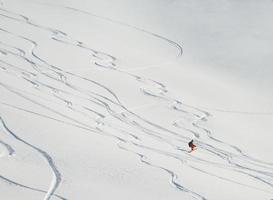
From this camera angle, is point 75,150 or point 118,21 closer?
point 75,150

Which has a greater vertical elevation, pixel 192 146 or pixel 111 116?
pixel 111 116

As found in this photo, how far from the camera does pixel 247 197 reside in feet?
23.0

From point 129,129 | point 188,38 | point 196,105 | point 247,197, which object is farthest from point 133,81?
point 247,197

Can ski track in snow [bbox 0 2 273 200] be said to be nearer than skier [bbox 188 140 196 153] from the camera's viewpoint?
Yes

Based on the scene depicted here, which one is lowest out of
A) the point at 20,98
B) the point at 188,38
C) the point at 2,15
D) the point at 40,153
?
the point at 40,153

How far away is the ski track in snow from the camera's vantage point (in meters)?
7.88

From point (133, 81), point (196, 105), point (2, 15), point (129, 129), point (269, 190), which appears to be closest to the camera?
point (269, 190)

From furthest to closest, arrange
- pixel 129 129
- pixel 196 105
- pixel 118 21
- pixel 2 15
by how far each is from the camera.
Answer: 1. pixel 118 21
2. pixel 2 15
3. pixel 196 105
4. pixel 129 129

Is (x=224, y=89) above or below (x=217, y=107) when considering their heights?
above

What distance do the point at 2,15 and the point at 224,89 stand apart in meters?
5.99

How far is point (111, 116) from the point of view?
380 inches

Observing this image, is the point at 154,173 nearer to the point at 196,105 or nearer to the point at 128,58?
the point at 196,105

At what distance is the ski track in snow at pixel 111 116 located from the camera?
7.88 m

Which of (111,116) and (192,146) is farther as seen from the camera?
(111,116)
